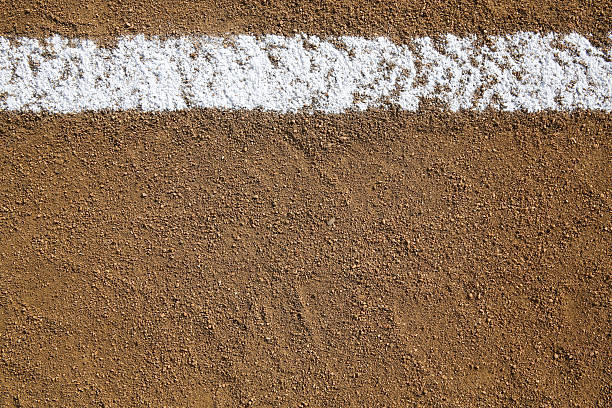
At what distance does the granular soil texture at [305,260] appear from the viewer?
2004 millimetres

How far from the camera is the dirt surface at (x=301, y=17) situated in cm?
198

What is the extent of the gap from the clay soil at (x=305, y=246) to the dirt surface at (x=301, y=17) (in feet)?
0.03

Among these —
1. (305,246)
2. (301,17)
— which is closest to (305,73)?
(301,17)

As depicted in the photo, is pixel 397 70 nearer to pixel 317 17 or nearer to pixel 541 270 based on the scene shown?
pixel 317 17

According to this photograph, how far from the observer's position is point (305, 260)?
2.05m

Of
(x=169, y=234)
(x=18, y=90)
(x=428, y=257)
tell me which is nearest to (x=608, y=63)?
(x=428, y=257)

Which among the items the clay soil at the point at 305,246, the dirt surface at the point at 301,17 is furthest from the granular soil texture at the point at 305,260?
the dirt surface at the point at 301,17

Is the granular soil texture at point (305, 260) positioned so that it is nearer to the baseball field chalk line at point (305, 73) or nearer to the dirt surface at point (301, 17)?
the baseball field chalk line at point (305, 73)

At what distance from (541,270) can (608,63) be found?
111cm

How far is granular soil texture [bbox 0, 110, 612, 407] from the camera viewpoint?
6.57ft

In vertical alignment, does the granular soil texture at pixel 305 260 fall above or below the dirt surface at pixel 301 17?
below

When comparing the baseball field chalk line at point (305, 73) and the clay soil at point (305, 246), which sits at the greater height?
the baseball field chalk line at point (305, 73)

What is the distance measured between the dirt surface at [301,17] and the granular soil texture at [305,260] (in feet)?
1.41

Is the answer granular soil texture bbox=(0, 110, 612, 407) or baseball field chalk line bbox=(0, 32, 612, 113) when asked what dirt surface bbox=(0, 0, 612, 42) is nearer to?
baseball field chalk line bbox=(0, 32, 612, 113)
